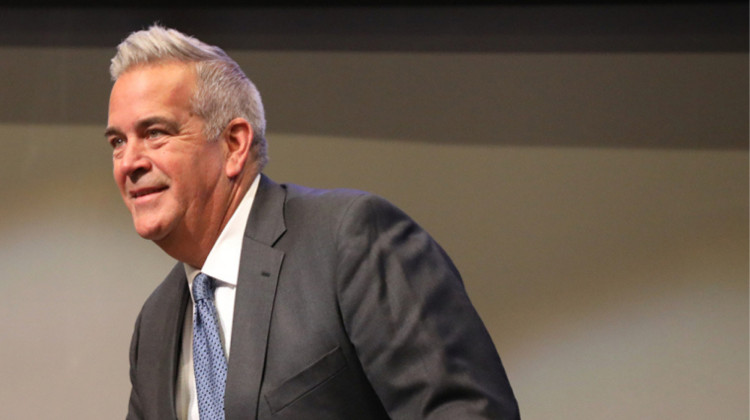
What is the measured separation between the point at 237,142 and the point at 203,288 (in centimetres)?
28

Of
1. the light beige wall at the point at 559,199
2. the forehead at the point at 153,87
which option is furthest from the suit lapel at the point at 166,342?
the light beige wall at the point at 559,199

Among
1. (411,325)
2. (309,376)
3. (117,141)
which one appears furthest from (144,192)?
(411,325)

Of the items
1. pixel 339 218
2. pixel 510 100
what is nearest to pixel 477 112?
pixel 510 100

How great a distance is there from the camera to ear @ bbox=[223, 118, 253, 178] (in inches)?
64.9

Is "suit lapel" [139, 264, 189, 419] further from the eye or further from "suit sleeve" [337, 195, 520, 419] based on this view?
"suit sleeve" [337, 195, 520, 419]

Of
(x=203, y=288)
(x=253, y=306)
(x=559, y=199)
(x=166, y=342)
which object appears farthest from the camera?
(x=559, y=199)

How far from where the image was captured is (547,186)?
2750mm

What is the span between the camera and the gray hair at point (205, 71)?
1.62 metres

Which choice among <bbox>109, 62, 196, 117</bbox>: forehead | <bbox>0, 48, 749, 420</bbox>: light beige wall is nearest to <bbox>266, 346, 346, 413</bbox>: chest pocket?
<bbox>109, 62, 196, 117</bbox>: forehead

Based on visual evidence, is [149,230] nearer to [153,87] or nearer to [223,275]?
[223,275]

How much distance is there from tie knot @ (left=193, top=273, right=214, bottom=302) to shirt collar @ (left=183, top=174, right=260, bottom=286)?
0.02 meters

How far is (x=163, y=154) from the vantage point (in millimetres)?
1571

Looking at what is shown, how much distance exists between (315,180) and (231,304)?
1.32 m

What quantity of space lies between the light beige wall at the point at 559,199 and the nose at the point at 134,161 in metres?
1.33
